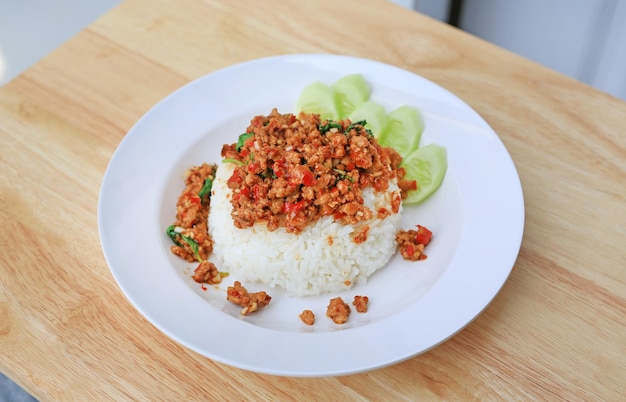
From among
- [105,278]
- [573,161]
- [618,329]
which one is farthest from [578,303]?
[105,278]

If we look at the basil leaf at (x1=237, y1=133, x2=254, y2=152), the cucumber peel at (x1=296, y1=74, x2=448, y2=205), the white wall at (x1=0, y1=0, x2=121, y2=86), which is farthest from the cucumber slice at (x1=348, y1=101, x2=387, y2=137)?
the white wall at (x1=0, y1=0, x2=121, y2=86)

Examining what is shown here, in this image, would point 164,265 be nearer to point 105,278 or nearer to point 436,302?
point 105,278

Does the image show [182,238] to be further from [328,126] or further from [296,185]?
[328,126]

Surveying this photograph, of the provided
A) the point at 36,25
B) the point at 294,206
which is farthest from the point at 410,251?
the point at 36,25

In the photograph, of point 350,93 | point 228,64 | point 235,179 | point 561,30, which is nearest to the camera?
point 235,179

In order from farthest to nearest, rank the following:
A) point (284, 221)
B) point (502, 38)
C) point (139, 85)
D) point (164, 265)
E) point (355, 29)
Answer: point (502, 38), point (355, 29), point (139, 85), point (284, 221), point (164, 265)
